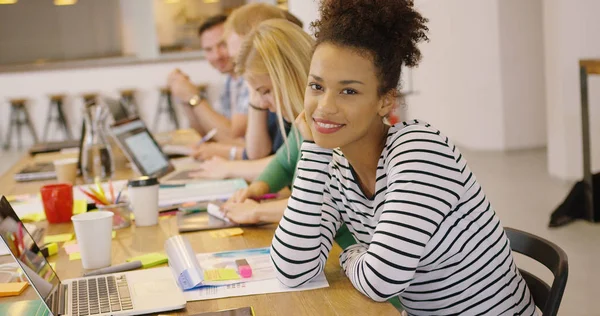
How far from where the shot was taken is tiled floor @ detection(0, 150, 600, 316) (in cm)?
310

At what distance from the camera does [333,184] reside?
5.25 ft

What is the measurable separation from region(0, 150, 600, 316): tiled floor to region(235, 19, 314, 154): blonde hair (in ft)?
5.15

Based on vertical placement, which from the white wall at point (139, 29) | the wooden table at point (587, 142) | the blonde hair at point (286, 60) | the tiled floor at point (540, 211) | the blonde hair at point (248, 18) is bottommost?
the tiled floor at point (540, 211)

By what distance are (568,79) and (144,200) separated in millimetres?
4009

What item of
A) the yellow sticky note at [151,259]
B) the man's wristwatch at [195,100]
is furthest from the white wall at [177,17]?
the yellow sticky note at [151,259]

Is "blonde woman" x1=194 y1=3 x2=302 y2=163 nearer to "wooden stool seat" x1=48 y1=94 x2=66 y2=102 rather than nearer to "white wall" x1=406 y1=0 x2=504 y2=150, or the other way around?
"white wall" x1=406 y1=0 x2=504 y2=150

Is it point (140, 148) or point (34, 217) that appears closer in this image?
point (34, 217)

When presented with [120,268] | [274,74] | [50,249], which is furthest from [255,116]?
[120,268]

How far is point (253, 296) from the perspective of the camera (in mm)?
1324

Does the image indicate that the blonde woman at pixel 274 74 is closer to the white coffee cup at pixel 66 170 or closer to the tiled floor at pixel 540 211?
the white coffee cup at pixel 66 170

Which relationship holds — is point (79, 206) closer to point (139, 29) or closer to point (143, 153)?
point (143, 153)

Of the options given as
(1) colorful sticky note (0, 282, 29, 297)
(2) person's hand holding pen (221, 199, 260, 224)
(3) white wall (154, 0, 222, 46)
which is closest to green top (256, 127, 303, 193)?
(2) person's hand holding pen (221, 199, 260, 224)

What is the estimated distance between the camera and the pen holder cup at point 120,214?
6.35ft

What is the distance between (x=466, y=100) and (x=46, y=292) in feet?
20.3
